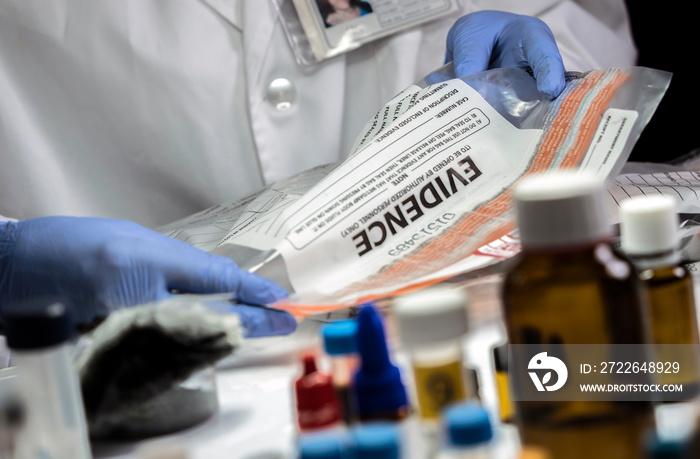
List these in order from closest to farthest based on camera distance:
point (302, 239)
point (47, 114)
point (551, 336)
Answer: point (551, 336)
point (302, 239)
point (47, 114)

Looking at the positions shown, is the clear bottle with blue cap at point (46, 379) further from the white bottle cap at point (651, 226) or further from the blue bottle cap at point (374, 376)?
the white bottle cap at point (651, 226)

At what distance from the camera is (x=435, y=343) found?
299 millimetres

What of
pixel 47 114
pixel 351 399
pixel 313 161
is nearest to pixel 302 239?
pixel 351 399

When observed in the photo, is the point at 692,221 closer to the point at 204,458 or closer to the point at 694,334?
the point at 694,334

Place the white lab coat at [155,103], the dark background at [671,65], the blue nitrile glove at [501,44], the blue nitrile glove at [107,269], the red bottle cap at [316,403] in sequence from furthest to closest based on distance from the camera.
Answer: the dark background at [671,65]
the white lab coat at [155,103]
the blue nitrile glove at [501,44]
the blue nitrile glove at [107,269]
the red bottle cap at [316,403]

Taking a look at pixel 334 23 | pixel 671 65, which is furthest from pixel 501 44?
pixel 671 65

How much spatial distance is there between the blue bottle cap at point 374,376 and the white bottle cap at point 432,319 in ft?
0.07

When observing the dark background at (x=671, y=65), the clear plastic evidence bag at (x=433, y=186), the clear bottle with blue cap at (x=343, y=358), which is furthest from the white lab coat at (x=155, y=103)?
the clear bottle with blue cap at (x=343, y=358)

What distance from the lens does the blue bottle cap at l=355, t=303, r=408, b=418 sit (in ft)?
1.04

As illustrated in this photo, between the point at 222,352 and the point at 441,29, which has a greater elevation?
the point at 441,29

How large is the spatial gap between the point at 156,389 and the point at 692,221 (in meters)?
0.45

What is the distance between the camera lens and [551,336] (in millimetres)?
294

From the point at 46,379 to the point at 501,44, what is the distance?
0.71 meters

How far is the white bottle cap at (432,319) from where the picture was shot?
0.29m
